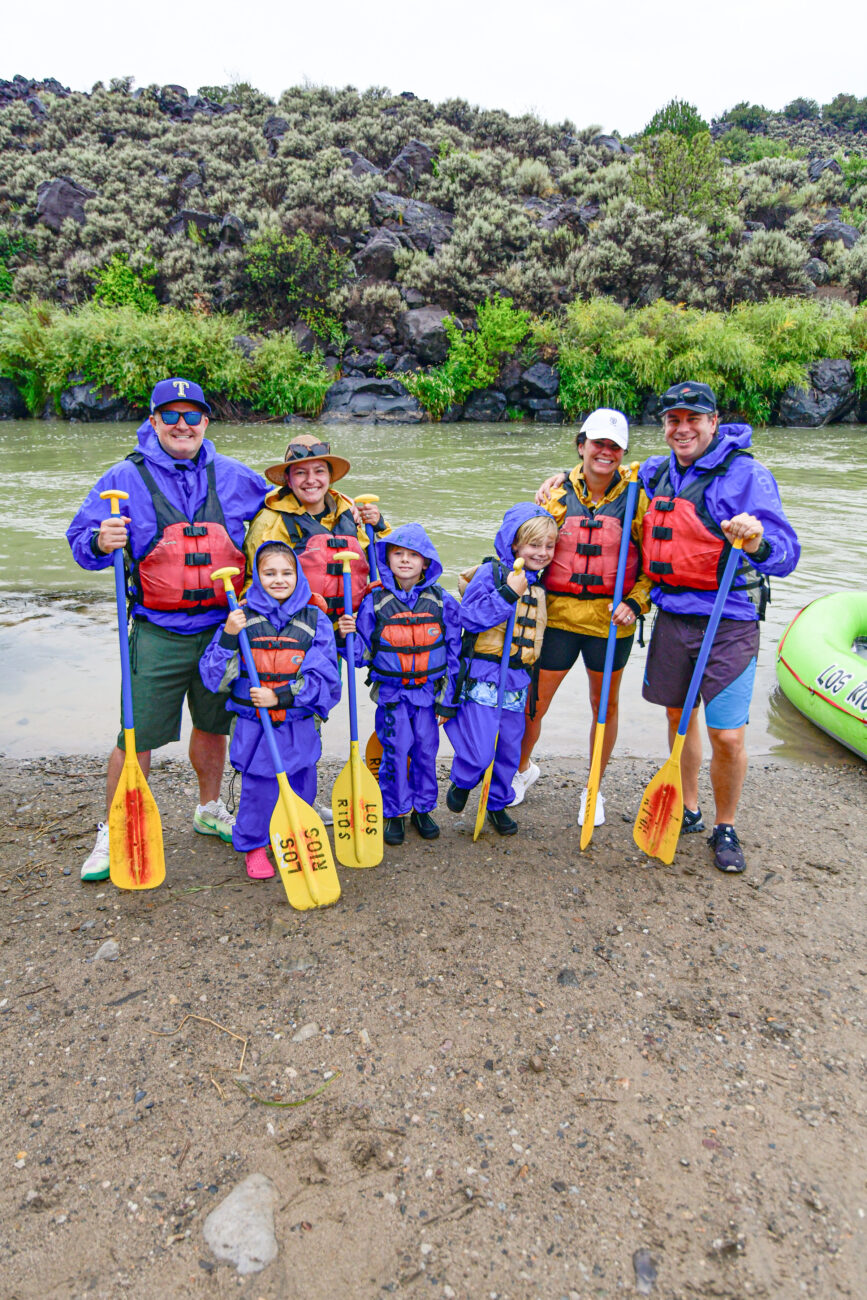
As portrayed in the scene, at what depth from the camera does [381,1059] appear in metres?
2.34

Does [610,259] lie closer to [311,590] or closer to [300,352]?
[300,352]

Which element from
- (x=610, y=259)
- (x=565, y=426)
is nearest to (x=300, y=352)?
(x=565, y=426)

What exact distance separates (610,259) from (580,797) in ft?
85.1

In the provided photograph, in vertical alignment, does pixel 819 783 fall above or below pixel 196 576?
below

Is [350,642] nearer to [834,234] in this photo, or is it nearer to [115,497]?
[115,497]

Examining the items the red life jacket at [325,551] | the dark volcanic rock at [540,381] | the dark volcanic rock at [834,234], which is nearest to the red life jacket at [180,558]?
the red life jacket at [325,551]

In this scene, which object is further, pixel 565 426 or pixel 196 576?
pixel 565 426

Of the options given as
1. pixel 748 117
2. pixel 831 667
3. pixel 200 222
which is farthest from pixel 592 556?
pixel 748 117

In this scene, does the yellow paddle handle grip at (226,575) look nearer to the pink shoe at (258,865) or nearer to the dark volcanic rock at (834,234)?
the pink shoe at (258,865)

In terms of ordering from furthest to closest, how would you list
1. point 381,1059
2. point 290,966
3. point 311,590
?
point 311,590 → point 290,966 → point 381,1059

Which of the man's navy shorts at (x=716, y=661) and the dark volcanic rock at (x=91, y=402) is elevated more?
the dark volcanic rock at (x=91, y=402)

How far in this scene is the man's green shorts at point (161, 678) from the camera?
128 inches

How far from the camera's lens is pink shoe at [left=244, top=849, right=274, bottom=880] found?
3260mm

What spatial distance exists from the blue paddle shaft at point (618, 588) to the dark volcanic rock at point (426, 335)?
21078 mm
